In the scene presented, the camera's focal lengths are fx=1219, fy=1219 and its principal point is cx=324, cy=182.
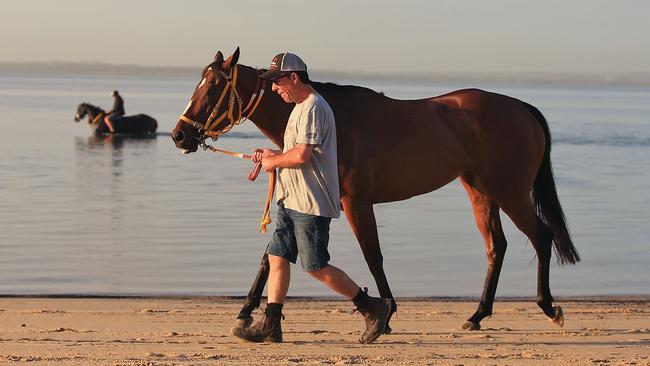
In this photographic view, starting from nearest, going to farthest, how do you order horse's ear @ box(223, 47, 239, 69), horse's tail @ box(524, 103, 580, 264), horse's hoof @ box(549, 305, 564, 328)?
horse's ear @ box(223, 47, 239, 69) < horse's hoof @ box(549, 305, 564, 328) < horse's tail @ box(524, 103, 580, 264)

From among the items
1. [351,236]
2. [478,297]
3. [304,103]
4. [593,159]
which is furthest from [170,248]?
[593,159]

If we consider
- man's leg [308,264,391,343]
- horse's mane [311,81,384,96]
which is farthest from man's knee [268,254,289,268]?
horse's mane [311,81,384,96]

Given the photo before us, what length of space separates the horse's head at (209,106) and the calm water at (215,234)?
2.90m

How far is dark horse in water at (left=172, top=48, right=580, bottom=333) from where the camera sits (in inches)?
325

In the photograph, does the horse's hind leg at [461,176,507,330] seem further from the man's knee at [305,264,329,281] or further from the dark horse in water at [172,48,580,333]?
the man's knee at [305,264,329,281]

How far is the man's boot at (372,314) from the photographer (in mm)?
7711

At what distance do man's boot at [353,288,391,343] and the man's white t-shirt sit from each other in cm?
65

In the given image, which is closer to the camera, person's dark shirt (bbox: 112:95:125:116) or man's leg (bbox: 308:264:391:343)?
man's leg (bbox: 308:264:391:343)

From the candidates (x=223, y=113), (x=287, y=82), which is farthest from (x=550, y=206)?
(x=287, y=82)

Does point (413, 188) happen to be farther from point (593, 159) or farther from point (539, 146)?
point (593, 159)

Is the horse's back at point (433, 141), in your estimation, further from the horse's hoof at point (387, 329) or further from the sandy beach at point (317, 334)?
the sandy beach at point (317, 334)

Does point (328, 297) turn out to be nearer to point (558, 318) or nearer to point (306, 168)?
point (558, 318)

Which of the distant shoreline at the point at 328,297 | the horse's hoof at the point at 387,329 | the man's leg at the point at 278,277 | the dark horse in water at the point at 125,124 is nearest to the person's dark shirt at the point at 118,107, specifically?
the dark horse in water at the point at 125,124

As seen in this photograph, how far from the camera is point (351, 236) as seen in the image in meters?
14.4
